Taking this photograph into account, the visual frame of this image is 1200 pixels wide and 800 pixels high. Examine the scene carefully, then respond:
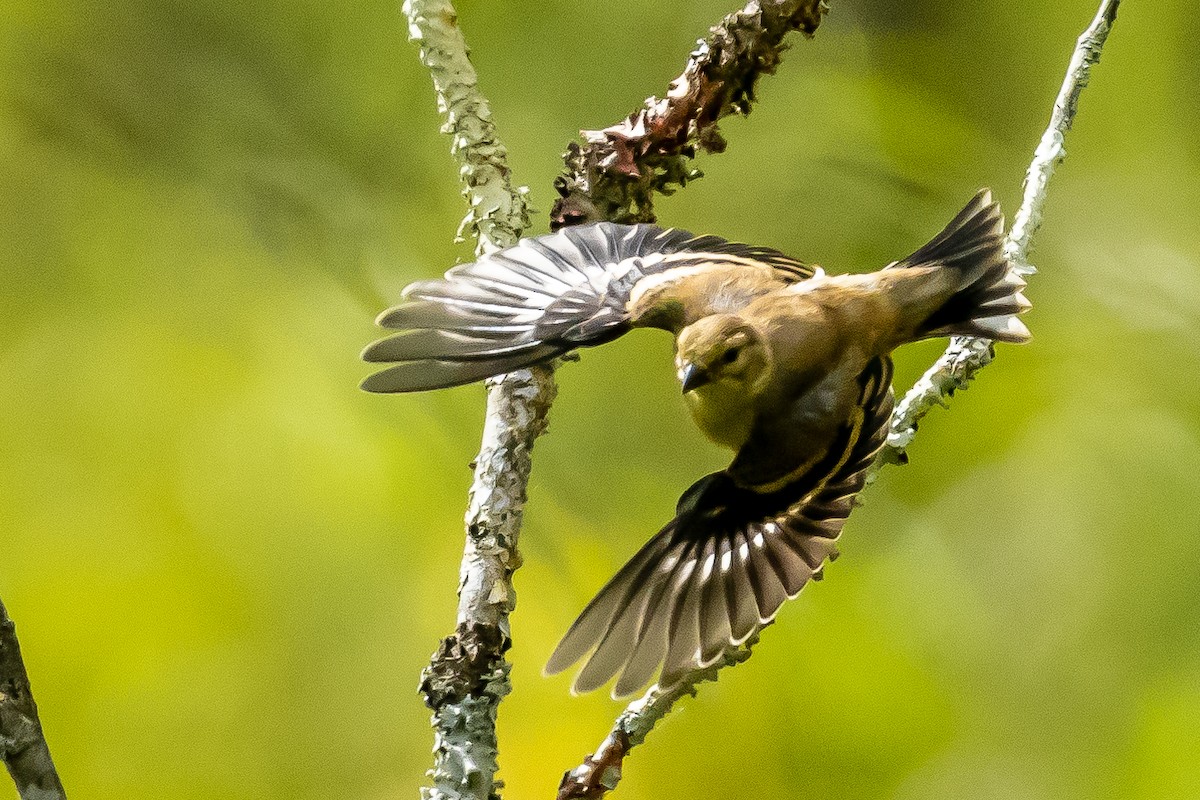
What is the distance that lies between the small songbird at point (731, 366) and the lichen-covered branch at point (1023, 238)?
0.08m

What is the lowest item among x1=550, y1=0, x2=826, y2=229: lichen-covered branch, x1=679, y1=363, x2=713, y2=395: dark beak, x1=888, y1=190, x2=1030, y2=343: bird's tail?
x1=679, y1=363, x2=713, y2=395: dark beak

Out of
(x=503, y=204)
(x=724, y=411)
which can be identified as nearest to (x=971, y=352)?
(x=724, y=411)

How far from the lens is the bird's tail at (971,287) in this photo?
619 mm

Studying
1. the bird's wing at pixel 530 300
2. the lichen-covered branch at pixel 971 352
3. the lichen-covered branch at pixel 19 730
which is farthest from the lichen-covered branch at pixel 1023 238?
the lichen-covered branch at pixel 19 730

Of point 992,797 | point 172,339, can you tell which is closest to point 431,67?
point 172,339

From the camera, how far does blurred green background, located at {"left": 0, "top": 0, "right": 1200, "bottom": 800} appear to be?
92 cm

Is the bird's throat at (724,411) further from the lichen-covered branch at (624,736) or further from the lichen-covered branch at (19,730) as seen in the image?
the lichen-covered branch at (19,730)

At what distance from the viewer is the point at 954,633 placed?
94cm

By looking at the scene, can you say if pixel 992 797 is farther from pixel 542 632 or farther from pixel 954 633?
pixel 542 632

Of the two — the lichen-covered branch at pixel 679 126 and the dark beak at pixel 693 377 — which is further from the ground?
the lichen-covered branch at pixel 679 126

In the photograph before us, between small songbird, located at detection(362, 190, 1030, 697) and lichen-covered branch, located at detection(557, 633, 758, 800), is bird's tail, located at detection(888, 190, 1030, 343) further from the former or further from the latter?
lichen-covered branch, located at detection(557, 633, 758, 800)

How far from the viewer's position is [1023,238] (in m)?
0.75

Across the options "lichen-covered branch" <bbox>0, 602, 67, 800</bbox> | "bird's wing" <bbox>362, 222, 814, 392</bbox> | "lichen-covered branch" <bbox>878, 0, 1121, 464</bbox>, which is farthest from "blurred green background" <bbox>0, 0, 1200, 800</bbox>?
"lichen-covered branch" <bbox>0, 602, 67, 800</bbox>

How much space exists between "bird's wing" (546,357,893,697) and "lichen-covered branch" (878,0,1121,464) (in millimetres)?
88
